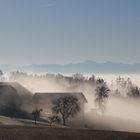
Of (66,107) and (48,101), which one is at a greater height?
(48,101)

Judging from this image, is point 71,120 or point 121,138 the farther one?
point 71,120

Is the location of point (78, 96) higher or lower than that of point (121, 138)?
higher

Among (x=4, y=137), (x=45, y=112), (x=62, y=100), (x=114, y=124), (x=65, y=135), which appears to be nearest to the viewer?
(x=4, y=137)

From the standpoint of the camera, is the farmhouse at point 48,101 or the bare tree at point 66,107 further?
the farmhouse at point 48,101

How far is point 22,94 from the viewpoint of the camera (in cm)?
16075

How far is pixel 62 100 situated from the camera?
141375 millimetres

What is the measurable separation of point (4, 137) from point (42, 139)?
162 inches

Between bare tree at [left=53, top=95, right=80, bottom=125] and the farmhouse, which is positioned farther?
the farmhouse

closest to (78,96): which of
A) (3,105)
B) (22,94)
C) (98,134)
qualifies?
(22,94)

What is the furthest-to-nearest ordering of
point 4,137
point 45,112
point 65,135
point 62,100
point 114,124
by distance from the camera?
point 114,124 < point 45,112 < point 62,100 < point 65,135 < point 4,137

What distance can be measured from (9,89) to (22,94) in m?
6.41

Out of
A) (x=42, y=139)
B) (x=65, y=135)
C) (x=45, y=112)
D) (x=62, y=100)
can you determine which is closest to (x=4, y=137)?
(x=42, y=139)

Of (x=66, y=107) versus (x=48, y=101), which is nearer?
(x=66, y=107)

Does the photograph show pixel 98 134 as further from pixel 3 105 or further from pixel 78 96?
pixel 78 96
